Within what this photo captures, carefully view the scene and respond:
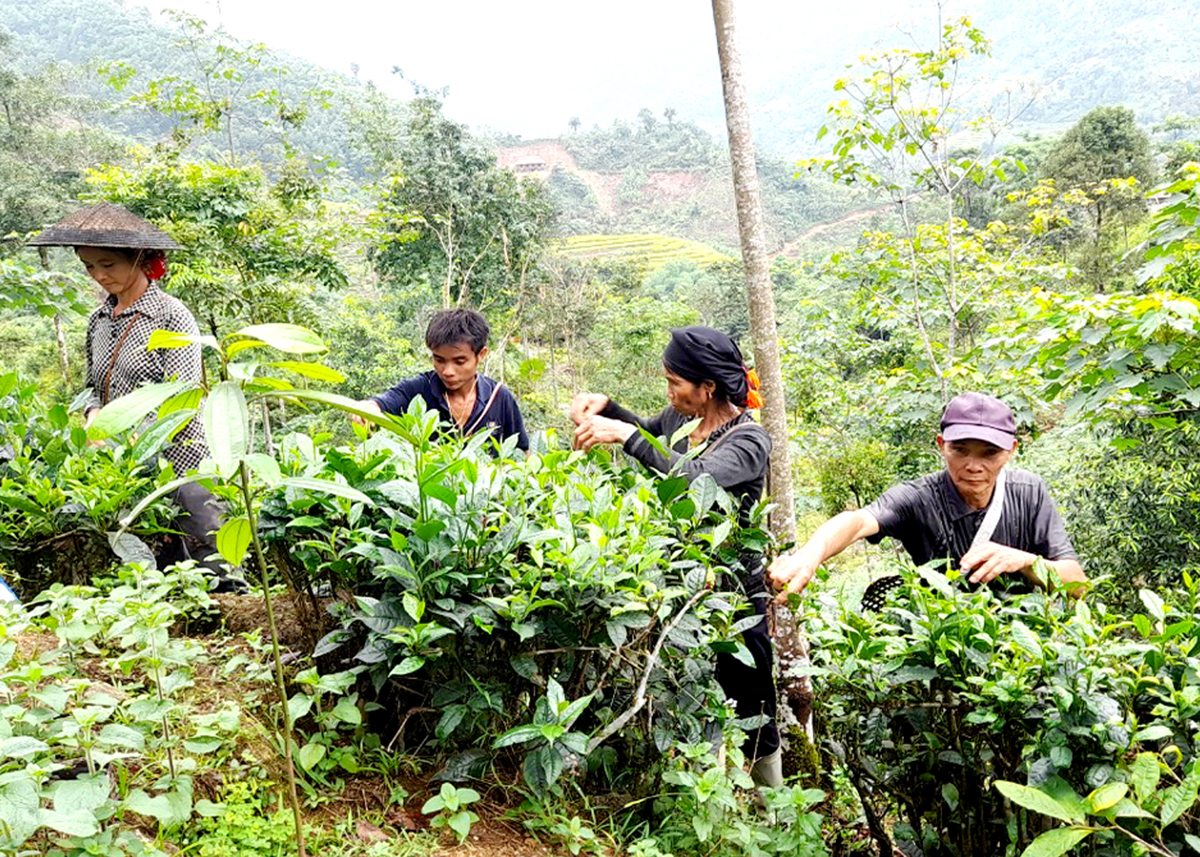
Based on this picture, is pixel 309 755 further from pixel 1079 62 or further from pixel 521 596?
pixel 1079 62

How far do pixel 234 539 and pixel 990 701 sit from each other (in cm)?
134

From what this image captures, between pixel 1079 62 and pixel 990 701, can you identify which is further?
pixel 1079 62

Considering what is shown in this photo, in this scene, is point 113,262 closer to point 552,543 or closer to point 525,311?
A: point 552,543

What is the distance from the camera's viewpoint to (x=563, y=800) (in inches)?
62.6

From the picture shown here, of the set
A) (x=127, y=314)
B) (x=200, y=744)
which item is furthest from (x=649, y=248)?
(x=200, y=744)

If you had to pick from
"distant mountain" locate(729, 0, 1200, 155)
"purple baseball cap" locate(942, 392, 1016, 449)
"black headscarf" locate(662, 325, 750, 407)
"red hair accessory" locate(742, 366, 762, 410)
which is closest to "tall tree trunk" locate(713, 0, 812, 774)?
"red hair accessory" locate(742, 366, 762, 410)

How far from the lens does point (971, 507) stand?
2393 mm

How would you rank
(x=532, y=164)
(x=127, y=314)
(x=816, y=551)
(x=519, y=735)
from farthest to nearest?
(x=532, y=164) < (x=127, y=314) < (x=816, y=551) < (x=519, y=735)

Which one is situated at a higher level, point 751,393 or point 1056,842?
point 751,393

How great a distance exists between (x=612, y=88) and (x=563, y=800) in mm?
167862

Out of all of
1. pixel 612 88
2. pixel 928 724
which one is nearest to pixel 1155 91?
pixel 928 724

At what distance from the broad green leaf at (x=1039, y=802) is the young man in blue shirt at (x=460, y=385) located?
1996 mm

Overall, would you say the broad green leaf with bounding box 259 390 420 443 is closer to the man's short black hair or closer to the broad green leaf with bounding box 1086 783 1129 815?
the broad green leaf with bounding box 1086 783 1129 815

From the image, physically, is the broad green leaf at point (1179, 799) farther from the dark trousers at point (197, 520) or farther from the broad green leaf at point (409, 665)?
the dark trousers at point (197, 520)
